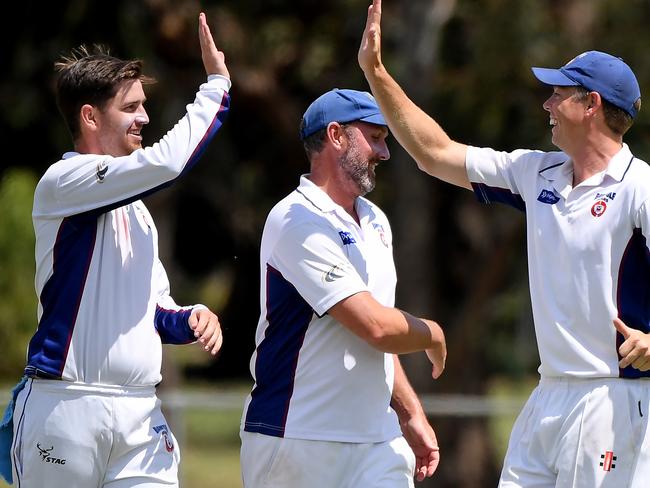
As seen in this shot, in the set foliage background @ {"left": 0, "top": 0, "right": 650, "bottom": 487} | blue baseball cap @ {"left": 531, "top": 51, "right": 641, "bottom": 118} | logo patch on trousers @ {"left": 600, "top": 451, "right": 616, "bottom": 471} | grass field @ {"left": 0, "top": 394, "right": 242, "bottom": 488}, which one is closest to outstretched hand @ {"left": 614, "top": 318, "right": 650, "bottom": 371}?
logo patch on trousers @ {"left": 600, "top": 451, "right": 616, "bottom": 471}

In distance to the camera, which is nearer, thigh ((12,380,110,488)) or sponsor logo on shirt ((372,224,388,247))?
thigh ((12,380,110,488))

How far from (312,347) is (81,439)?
3.03 feet

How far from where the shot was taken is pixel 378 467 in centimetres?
482

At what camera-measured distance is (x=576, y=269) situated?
15.4ft

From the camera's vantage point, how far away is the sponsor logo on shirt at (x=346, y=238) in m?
4.94

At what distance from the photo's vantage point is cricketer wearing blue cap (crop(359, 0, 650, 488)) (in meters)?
4.64

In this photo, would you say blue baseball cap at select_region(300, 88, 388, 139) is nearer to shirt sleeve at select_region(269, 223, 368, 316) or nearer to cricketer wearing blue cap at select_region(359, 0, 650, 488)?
cricketer wearing blue cap at select_region(359, 0, 650, 488)

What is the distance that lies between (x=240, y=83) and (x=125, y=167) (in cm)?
1005

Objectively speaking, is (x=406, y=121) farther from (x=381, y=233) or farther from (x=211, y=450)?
(x=211, y=450)

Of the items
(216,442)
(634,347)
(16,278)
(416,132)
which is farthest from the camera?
(216,442)

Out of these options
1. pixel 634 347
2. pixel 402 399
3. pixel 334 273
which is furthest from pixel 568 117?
pixel 402 399

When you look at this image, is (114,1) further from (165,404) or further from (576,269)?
(576,269)

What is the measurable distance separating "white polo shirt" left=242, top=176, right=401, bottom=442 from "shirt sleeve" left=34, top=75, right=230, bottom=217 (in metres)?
0.49

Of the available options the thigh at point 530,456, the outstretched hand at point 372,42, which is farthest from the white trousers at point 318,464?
the outstretched hand at point 372,42
